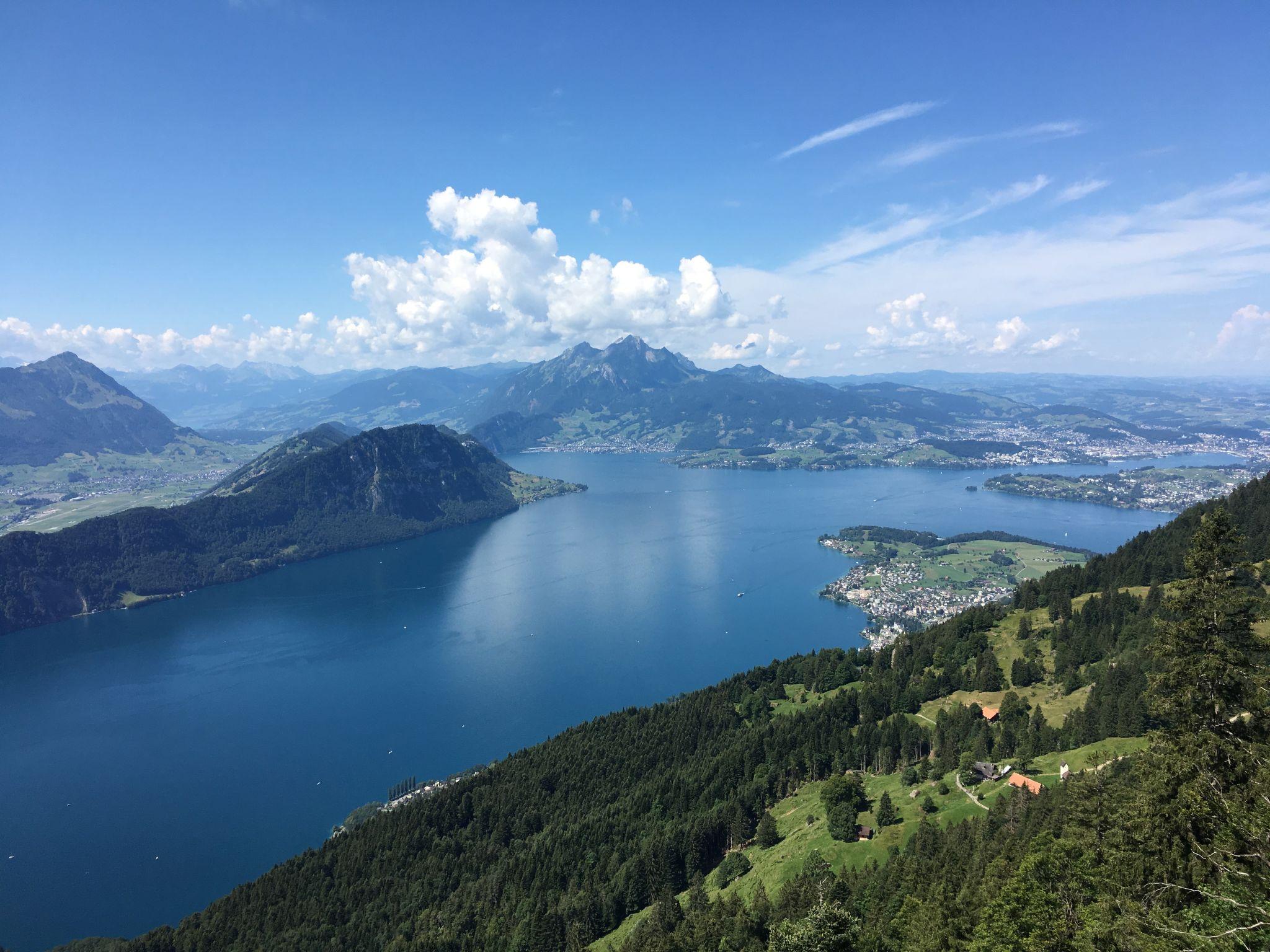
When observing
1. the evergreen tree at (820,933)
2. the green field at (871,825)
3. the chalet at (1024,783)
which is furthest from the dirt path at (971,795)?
the evergreen tree at (820,933)

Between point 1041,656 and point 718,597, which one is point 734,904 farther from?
point 718,597

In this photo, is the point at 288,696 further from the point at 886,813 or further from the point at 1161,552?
the point at 1161,552

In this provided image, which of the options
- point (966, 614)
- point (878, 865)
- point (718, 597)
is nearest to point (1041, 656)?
point (966, 614)

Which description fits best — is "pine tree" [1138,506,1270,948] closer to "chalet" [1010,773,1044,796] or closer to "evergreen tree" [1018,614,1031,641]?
"chalet" [1010,773,1044,796]

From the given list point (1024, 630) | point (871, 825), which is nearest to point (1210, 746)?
point (871, 825)

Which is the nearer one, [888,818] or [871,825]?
[888,818]

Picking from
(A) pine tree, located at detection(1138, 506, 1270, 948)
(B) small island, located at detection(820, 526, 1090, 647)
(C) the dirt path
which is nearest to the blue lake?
(B) small island, located at detection(820, 526, 1090, 647)

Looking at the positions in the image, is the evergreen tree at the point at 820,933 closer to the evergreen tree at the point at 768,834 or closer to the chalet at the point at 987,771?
the chalet at the point at 987,771
